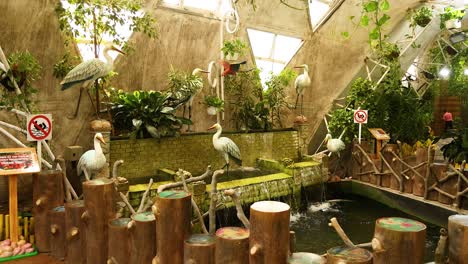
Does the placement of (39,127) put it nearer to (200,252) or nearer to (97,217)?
(97,217)

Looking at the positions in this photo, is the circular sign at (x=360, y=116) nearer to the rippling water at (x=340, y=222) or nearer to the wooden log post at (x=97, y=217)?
the rippling water at (x=340, y=222)

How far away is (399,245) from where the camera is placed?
6.26 ft

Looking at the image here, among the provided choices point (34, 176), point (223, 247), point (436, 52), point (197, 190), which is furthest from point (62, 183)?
point (436, 52)

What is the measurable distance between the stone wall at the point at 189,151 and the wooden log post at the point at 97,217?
9.79 feet

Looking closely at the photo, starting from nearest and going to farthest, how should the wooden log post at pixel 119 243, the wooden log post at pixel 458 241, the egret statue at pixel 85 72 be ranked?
the wooden log post at pixel 458 241 → the wooden log post at pixel 119 243 → the egret statue at pixel 85 72

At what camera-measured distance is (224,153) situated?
6.18 metres

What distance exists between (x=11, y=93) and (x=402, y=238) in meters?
5.10

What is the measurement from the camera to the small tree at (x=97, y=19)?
18.2 ft

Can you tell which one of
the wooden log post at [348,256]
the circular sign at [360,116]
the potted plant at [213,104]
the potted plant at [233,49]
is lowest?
the wooden log post at [348,256]

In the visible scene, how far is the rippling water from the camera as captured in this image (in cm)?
527

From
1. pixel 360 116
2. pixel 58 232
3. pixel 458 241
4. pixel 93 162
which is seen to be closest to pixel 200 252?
pixel 458 241

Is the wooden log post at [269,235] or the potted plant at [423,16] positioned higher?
the potted plant at [423,16]

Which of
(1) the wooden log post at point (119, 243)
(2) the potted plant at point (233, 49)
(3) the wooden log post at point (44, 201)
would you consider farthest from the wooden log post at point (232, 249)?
(2) the potted plant at point (233, 49)

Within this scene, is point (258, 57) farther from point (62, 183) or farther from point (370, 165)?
point (62, 183)
